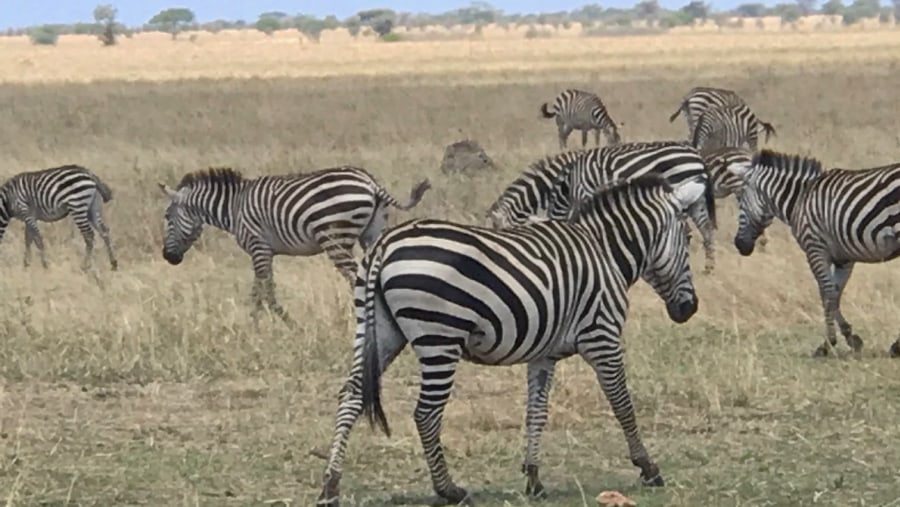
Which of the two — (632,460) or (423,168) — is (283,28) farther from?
(632,460)

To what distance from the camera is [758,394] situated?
8.25 meters

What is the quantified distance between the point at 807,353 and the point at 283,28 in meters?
137

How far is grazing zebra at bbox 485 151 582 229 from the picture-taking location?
11297 mm

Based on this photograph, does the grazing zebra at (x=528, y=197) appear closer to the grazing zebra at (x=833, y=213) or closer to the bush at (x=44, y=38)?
the grazing zebra at (x=833, y=213)

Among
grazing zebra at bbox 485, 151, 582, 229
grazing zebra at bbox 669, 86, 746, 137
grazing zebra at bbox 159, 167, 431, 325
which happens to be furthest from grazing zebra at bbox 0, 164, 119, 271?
grazing zebra at bbox 669, 86, 746, 137

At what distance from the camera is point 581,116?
23109 mm

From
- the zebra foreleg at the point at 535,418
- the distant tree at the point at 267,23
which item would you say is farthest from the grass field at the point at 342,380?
the distant tree at the point at 267,23

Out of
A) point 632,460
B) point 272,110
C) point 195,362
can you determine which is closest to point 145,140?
point 272,110

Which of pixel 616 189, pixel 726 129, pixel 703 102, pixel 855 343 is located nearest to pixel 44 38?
pixel 703 102

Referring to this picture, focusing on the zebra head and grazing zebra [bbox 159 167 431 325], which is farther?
the zebra head

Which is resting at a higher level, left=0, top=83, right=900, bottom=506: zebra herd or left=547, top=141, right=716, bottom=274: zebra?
left=0, top=83, right=900, bottom=506: zebra herd

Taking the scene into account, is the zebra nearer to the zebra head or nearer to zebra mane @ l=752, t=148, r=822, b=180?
Result: zebra mane @ l=752, t=148, r=822, b=180

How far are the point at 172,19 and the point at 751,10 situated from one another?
239 feet

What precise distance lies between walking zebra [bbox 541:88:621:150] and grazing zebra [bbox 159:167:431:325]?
1138 centimetres
